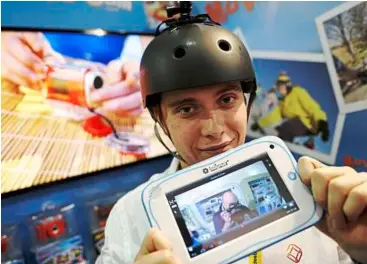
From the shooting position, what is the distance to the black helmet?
82cm

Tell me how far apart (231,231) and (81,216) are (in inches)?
51.7

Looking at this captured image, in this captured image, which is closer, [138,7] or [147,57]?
[147,57]

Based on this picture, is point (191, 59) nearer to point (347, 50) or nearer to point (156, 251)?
point (156, 251)

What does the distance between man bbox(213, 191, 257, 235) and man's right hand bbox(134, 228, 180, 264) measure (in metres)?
0.10

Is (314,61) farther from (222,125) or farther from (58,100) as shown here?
(58,100)

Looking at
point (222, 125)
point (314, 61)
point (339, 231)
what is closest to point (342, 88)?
point (314, 61)

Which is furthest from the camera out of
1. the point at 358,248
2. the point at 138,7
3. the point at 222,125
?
the point at 138,7

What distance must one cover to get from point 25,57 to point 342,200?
1.48m

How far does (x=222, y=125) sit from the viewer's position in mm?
832

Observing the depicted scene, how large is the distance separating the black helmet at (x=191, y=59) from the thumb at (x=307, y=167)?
29 centimetres

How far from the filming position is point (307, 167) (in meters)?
0.61

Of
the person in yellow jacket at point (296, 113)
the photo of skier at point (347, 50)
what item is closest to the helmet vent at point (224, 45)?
the photo of skier at point (347, 50)

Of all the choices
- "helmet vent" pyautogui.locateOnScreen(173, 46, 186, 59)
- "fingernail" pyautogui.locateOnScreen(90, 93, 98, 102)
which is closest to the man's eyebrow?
"helmet vent" pyautogui.locateOnScreen(173, 46, 186, 59)

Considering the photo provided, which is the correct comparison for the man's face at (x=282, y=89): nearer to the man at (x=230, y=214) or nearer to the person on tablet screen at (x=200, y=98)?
the person on tablet screen at (x=200, y=98)
